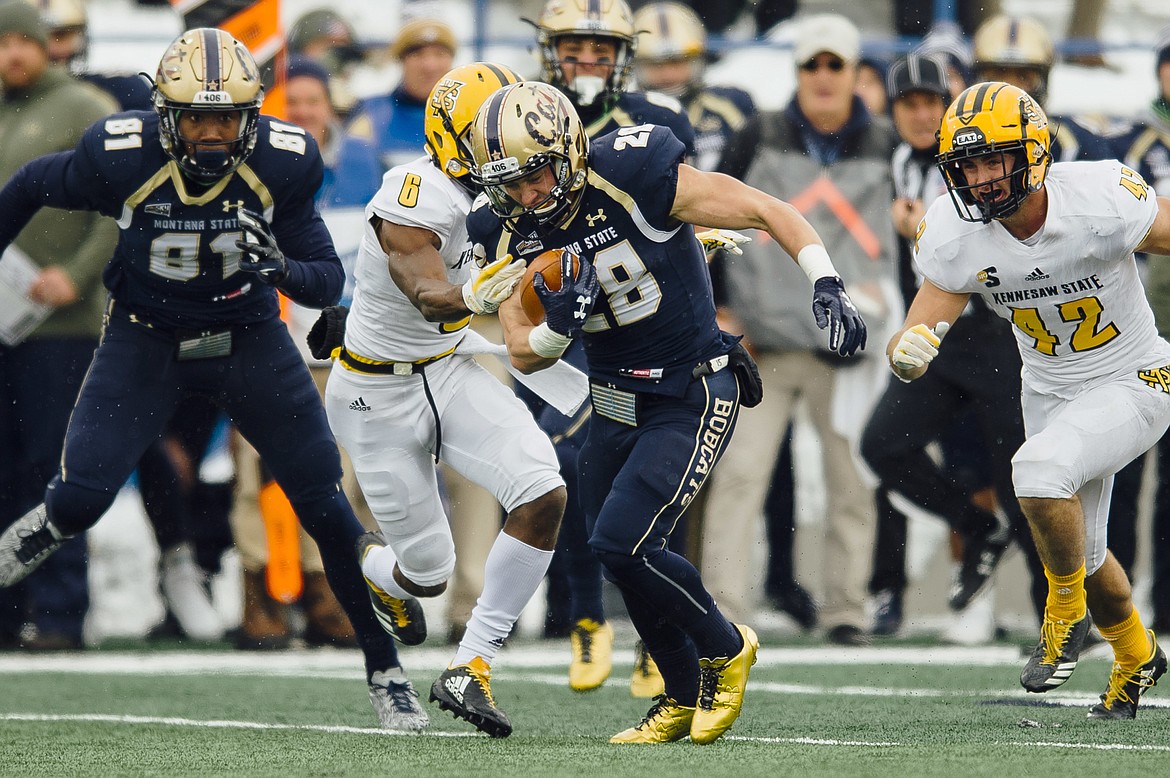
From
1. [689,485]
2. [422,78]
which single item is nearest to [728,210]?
[689,485]

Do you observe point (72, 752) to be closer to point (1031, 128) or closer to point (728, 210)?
point (728, 210)

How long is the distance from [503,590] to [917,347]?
53.2 inches

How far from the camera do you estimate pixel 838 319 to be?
15.5 feet

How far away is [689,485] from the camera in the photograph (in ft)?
16.6

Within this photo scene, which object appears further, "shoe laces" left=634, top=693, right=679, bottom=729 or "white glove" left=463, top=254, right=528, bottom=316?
"shoe laces" left=634, top=693, right=679, bottom=729

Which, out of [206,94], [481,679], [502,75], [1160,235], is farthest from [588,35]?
[481,679]

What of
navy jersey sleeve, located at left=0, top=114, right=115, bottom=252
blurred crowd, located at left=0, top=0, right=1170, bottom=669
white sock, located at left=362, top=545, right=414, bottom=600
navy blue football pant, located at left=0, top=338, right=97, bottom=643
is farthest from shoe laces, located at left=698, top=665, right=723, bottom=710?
navy blue football pant, located at left=0, top=338, right=97, bottom=643

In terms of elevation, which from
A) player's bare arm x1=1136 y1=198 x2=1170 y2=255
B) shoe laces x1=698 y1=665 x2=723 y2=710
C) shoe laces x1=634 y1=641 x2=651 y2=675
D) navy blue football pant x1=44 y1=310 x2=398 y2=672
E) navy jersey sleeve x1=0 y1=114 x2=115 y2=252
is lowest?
shoe laces x1=634 y1=641 x2=651 y2=675

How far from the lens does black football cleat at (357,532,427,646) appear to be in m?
5.88

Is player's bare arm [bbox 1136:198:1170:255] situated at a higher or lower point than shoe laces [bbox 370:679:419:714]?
higher

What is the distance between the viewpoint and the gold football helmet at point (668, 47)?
8.13 metres

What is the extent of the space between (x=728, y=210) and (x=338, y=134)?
Answer: 147 inches

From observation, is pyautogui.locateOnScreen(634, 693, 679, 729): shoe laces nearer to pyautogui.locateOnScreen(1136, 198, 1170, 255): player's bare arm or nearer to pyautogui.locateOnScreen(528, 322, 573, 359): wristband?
pyautogui.locateOnScreen(528, 322, 573, 359): wristband

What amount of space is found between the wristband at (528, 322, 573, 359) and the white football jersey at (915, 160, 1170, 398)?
1251 millimetres
